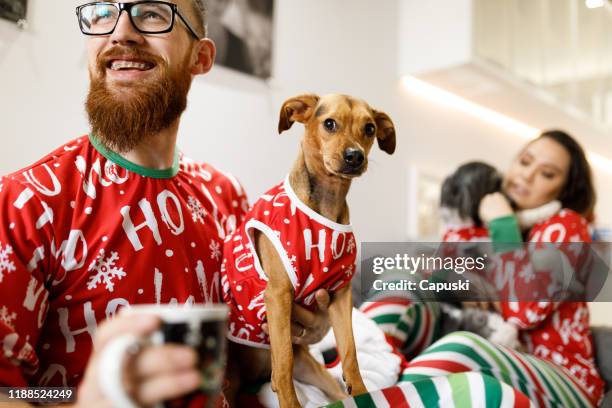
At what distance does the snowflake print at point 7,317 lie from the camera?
1.66ft

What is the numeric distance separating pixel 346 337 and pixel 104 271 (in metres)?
0.29

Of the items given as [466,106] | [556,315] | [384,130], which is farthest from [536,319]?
[384,130]

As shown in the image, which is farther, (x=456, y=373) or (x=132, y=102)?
(x=456, y=373)

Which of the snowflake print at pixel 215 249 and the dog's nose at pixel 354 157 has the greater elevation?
the dog's nose at pixel 354 157

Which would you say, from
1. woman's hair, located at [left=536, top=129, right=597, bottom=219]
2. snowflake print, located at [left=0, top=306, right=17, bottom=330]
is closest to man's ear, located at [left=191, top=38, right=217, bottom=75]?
snowflake print, located at [left=0, top=306, right=17, bottom=330]

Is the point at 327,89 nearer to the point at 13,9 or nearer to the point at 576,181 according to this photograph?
the point at 13,9

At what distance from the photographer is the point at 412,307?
0.98 metres

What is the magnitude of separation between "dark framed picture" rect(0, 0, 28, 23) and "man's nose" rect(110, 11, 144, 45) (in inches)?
4.4

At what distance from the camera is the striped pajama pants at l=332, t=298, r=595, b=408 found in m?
0.61

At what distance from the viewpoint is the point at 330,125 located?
55 centimetres

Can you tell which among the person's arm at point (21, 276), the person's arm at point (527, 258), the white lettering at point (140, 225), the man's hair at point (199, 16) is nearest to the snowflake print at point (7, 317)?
the person's arm at point (21, 276)

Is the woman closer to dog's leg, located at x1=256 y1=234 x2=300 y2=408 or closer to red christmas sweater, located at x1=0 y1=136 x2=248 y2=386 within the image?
dog's leg, located at x1=256 y1=234 x2=300 y2=408

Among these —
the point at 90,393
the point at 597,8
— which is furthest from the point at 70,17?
the point at 597,8

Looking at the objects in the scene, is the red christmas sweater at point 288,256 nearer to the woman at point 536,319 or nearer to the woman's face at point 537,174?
the woman at point 536,319
